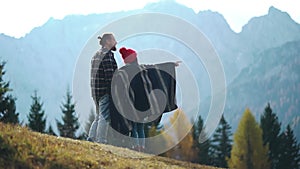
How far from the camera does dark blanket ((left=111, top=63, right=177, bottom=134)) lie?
1309cm

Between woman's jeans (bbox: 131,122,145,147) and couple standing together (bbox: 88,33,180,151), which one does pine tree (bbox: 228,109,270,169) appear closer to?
woman's jeans (bbox: 131,122,145,147)

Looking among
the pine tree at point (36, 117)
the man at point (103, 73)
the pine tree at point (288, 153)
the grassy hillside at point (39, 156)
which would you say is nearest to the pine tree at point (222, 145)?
the pine tree at point (288, 153)

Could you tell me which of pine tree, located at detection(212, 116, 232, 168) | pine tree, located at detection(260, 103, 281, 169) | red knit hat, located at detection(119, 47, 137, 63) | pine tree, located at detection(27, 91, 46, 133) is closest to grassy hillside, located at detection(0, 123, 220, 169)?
red knit hat, located at detection(119, 47, 137, 63)

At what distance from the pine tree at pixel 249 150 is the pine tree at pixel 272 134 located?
7.74 metres

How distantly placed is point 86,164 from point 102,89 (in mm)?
4028

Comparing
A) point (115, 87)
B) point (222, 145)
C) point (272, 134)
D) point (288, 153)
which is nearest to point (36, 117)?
point (222, 145)

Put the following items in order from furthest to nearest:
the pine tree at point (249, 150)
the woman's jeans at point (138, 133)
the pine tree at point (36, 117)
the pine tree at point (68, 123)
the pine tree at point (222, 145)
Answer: the pine tree at point (222, 145)
the pine tree at point (68, 123)
the pine tree at point (249, 150)
the pine tree at point (36, 117)
the woman's jeans at point (138, 133)

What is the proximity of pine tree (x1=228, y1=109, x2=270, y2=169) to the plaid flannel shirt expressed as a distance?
47.4m

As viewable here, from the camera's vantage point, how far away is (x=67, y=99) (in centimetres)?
6369

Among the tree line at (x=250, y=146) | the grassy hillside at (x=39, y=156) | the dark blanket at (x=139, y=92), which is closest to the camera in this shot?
the grassy hillside at (x=39, y=156)

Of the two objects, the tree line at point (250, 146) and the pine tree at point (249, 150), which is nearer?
the pine tree at point (249, 150)

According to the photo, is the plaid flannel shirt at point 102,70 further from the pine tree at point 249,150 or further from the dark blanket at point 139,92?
the pine tree at point 249,150

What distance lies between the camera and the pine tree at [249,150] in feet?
192

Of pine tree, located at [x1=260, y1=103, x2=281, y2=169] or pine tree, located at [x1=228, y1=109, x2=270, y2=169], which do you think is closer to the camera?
pine tree, located at [x1=228, y1=109, x2=270, y2=169]
